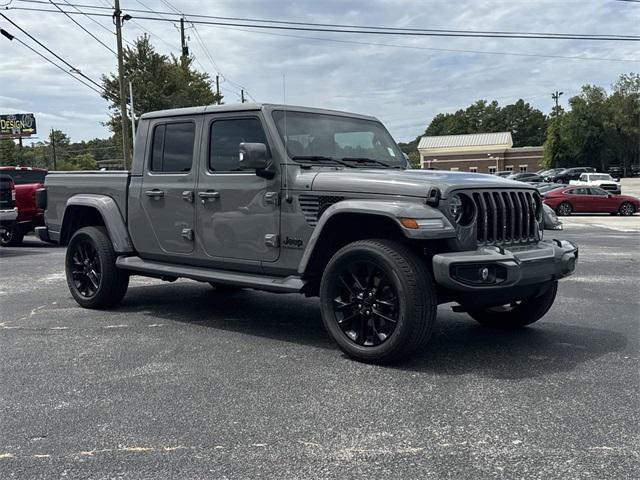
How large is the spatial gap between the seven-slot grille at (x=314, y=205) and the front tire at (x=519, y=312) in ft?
5.43

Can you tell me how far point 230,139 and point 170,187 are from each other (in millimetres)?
811

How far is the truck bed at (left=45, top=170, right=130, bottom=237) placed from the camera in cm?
636

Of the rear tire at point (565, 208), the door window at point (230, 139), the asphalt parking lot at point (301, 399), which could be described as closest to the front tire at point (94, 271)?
the asphalt parking lot at point (301, 399)

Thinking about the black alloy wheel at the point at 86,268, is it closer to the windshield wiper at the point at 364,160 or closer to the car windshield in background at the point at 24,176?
the windshield wiper at the point at 364,160

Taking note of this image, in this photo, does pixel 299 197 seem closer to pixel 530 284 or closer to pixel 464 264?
pixel 464 264

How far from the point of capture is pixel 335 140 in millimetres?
5496

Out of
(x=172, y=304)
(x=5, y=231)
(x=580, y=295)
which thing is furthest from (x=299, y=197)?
(x=5, y=231)

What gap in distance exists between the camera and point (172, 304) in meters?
6.93

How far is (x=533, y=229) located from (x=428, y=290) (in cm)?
126

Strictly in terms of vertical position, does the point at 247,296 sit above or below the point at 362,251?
below

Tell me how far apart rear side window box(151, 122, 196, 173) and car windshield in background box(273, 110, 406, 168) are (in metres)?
1.02

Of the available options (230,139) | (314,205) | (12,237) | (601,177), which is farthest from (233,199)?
(601,177)

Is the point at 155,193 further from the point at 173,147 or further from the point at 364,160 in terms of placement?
the point at 364,160

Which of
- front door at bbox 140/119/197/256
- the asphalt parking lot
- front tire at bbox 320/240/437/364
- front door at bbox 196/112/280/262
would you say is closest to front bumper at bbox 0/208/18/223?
the asphalt parking lot
